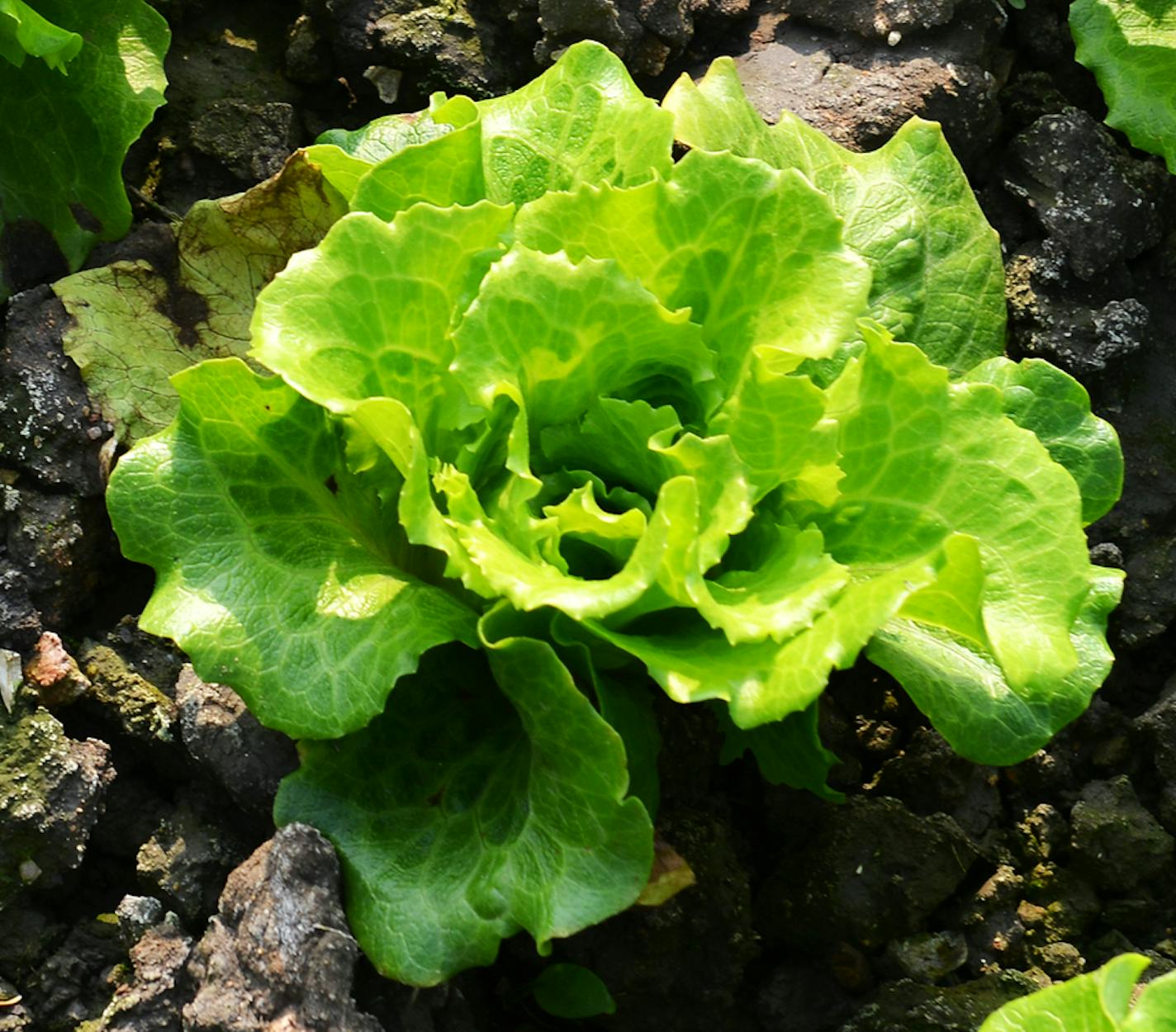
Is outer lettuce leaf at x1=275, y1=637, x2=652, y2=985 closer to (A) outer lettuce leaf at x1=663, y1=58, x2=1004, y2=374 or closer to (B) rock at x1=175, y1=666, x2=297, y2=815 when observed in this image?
(B) rock at x1=175, y1=666, x2=297, y2=815

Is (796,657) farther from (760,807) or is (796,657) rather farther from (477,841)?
(760,807)

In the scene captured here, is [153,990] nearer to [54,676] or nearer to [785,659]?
[54,676]

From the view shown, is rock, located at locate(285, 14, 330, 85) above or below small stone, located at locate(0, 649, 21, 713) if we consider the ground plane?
above

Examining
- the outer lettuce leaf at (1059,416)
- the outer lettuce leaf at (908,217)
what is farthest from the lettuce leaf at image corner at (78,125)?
the outer lettuce leaf at (1059,416)

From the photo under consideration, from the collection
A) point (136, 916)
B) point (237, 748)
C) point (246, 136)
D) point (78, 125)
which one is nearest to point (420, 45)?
point (246, 136)

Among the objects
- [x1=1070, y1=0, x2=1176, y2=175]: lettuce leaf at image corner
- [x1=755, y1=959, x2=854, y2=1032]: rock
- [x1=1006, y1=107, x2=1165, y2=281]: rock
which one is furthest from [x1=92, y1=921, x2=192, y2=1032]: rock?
[x1=1070, y1=0, x2=1176, y2=175]: lettuce leaf at image corner

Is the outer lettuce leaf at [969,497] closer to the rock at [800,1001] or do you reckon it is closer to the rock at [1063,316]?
the rock at [800,1001]
